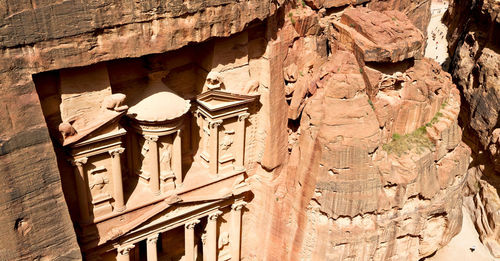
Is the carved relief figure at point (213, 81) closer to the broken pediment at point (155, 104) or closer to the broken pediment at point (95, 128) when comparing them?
the broken pediment at point (155, 104)

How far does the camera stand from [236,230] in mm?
15547

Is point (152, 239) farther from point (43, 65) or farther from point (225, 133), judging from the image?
point (43, 65)

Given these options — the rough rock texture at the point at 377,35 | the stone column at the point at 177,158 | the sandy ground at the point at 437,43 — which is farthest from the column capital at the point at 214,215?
the sandy ground at the point at 437,43

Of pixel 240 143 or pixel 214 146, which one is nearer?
pixel 214 146

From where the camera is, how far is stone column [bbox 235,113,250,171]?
14.2m

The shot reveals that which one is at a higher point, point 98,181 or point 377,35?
point 377,35

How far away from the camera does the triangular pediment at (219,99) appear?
43.7ft

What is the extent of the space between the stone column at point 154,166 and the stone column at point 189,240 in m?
1.53

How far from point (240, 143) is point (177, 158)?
6.20 ft

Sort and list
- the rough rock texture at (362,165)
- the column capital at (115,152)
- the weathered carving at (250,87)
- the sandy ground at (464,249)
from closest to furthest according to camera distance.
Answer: the column capital at (115,152) → the rough rock texture at (362,165) → the weathered carving at (250,87) → the sandy ground at (464,249)

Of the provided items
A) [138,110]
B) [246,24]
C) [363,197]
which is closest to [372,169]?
[363,197]

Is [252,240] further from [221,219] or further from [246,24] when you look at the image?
[246,24]

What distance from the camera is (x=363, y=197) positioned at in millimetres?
13914

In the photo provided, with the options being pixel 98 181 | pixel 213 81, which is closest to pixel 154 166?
pixel 98 181
